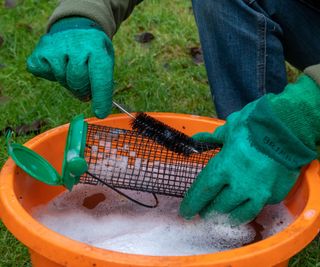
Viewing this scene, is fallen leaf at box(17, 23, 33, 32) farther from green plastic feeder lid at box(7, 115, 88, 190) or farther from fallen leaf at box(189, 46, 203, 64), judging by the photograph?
green plastic feeder lid at box(7, 115, 88, 190)

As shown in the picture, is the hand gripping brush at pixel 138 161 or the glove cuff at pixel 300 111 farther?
the hand gripping brush at pixel 138 161

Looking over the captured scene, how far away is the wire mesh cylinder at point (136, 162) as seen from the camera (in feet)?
4.15

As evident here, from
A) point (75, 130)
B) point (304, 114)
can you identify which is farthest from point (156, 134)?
point (304, 114)

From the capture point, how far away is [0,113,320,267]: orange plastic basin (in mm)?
894

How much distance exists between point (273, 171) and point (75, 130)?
0.36m

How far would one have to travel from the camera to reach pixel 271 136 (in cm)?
105

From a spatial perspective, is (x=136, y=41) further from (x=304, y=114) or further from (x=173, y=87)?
(x=304, y=114)

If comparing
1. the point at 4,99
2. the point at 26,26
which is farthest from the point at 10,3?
the point at 4,99

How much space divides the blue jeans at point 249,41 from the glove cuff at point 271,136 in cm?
37

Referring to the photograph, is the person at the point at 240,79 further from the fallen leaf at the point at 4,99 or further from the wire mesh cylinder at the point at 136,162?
the fallen leaf at the point at 4,99

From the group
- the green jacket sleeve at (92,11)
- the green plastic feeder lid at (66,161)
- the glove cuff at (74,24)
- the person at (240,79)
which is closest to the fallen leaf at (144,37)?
the person at (240,79)

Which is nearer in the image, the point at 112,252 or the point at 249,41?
the point at 112,252

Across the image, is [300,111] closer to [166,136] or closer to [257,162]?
[257,162]

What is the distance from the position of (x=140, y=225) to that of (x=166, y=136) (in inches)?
7.7
